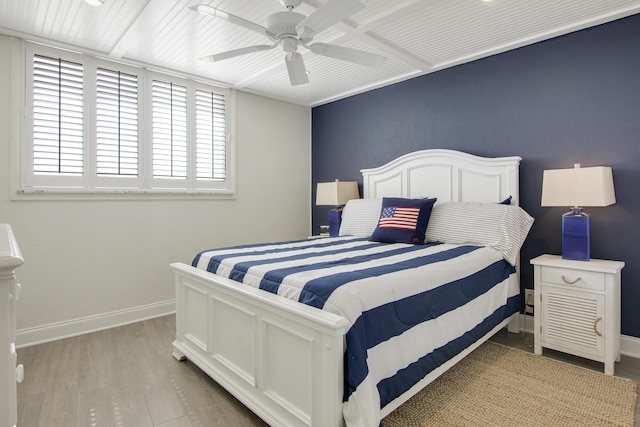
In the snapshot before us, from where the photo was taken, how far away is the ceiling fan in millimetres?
1831

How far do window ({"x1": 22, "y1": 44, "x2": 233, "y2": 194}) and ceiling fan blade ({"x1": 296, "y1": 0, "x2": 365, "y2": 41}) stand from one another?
7.09ft

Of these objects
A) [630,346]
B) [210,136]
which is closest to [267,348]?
[630,346]

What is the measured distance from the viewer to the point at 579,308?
7.68 ft

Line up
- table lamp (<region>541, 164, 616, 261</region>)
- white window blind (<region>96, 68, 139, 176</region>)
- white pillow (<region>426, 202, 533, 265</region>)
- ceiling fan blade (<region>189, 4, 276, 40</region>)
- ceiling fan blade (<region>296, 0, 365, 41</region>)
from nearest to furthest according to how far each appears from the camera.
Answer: ceiling fan blade (<region>296, 0, 365, 41</region>) < ceiling fan blade (<region>189, 4, 276, 40</region>) < table lamp (<region>541, 164, 616, 261</region>) < white pillow (<region>426, 202, 533, 265</region>) < white window blind (<region>96, 68, 139, 176</region>)

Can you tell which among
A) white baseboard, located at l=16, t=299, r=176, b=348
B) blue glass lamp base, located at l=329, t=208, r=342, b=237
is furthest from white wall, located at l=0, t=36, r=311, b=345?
blue glass lamp base, located at l=329, t=208, r=342, b=237

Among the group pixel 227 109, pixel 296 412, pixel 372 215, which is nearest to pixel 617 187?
pixel 372 215

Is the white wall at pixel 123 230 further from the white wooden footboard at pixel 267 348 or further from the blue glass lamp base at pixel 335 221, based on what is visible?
the white wooden footboard at pixel 267 348

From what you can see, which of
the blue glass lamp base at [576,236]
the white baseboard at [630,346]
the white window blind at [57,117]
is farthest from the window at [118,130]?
the white baseboard at [630,346]

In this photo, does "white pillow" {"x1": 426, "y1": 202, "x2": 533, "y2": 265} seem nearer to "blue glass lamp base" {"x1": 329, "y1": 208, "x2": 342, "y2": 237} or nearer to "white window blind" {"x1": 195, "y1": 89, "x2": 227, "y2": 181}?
"blue glass lamp base" {"x1": 329, "y1": 208, "x2": 342, "y2": 237}

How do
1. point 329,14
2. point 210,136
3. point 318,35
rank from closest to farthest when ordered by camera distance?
1. point 329,14
2. point 318,35
3. point 210,136

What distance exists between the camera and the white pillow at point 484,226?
269cm

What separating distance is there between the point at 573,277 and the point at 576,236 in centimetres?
30

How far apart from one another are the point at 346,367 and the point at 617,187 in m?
2.50

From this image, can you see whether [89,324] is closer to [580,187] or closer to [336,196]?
[336,196]
